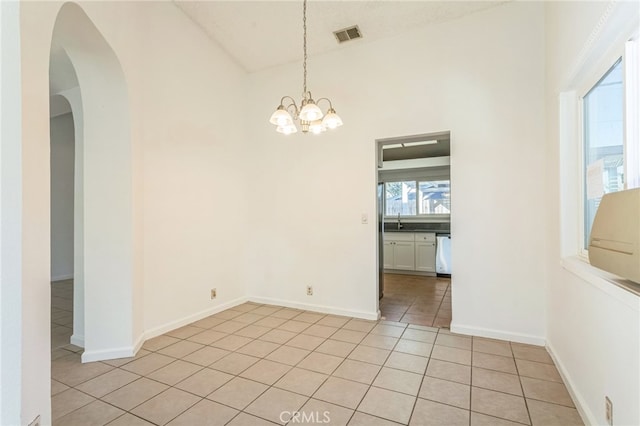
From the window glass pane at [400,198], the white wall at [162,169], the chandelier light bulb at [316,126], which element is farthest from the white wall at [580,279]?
the window glass pane at [400,198]

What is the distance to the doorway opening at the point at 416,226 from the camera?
4531 millimetres

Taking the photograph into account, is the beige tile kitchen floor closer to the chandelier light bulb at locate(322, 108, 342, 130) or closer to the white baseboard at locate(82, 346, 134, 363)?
the white baseboard at locate(82, 346, 134, 363)

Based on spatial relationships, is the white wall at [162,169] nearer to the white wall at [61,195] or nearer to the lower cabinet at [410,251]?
the lower cabinet at [410,251]

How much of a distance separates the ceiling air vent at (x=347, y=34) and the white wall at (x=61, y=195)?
5.52 metres

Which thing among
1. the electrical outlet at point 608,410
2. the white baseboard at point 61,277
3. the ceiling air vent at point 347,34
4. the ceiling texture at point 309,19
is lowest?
the white baseboard at point 61,277

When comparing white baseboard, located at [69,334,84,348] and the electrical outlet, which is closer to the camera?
the electrical outlet

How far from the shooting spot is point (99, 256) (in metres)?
2.49

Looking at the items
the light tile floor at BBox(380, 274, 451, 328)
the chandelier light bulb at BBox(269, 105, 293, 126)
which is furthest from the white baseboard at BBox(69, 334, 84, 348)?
the light tile floor at BBox(380, 274, 451, 328)

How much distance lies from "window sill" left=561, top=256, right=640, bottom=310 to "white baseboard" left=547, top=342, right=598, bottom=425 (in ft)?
2.37

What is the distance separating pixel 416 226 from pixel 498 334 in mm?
3397

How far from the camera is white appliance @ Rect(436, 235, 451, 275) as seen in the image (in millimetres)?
5595

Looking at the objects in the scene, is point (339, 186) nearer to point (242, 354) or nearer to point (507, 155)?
point (507, 155)

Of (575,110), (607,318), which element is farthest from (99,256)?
(575,110)

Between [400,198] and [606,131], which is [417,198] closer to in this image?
[400,198]
